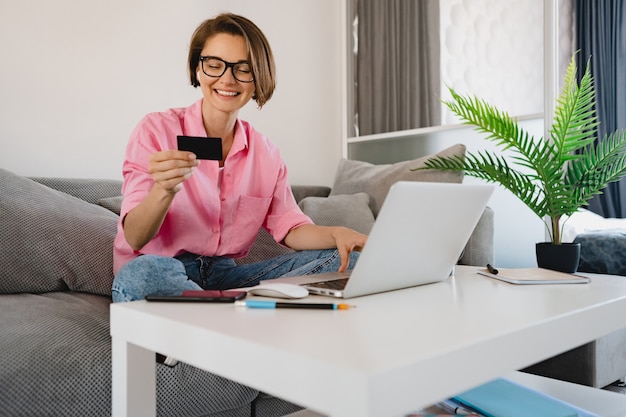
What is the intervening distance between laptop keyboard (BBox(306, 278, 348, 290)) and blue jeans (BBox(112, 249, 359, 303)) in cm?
25

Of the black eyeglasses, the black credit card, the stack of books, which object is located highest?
the black eyeglasses

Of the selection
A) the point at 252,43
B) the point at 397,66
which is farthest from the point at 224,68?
the point at 397,66

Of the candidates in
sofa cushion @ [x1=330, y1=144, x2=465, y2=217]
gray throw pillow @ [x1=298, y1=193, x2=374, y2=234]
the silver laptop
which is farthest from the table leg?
sofa cushion @ [x1=330, y1=144, x2=465, y2=217]

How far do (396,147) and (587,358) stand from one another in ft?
Answer: 4.60

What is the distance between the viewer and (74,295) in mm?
1427

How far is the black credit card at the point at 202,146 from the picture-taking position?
103 cm

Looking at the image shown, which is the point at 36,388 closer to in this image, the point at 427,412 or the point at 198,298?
the point at 198,298

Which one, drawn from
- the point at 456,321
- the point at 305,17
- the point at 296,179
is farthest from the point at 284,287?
→ the point at 305,17

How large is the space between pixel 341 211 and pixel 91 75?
3.36 ft

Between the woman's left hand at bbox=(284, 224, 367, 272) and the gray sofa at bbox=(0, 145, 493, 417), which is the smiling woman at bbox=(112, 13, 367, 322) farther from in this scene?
the gray sofa at bbox=(0, 145, 493, 417)

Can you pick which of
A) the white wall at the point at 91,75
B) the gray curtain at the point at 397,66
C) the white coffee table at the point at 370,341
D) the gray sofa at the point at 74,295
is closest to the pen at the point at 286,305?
the white coffee table at the point at 370,341

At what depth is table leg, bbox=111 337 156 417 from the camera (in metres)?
0.80

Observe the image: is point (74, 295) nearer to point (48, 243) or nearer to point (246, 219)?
point (48, 243)

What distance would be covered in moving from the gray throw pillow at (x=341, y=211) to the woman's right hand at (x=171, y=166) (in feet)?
3.44
